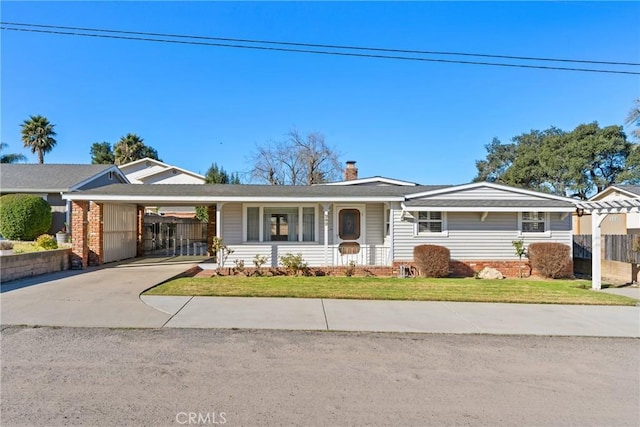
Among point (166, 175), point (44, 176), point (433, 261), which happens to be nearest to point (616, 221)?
point (433, 261)

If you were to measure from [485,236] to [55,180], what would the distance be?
1892 cm

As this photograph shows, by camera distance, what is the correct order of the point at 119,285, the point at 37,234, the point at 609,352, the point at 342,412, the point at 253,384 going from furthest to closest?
1. the point at 37,234
2. the point at 119,285
3. the point at 609,352
4. the point at 253,384
5. the point at 342,412

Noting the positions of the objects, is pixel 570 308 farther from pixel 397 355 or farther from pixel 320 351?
pixel 320 351

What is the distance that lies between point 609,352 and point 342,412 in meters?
4.47

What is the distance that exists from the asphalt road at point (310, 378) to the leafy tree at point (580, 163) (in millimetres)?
34845

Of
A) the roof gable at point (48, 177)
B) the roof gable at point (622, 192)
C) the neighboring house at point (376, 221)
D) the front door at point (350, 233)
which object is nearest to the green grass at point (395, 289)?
the neighboring house at point (376, 221)

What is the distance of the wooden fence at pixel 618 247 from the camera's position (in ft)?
46.5

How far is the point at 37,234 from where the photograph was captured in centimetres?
1506

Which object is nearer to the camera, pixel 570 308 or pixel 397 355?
pixel 397 355

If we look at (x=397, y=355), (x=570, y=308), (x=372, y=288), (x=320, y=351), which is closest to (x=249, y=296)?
(x=372, y=288)

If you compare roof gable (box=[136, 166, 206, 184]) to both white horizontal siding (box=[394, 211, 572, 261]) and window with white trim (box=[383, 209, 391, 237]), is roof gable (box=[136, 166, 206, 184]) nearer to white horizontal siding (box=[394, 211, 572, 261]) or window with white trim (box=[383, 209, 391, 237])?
window with white trim (box=[383, 209, 391, 237])

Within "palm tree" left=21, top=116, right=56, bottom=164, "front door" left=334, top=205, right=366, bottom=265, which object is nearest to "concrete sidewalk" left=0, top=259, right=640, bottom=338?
"front door" left=334, top=205, right=366, bottom=265

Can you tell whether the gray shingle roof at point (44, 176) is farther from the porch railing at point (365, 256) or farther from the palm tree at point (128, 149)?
the palm tree at point (128, 149)

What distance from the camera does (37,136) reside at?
127 ft
